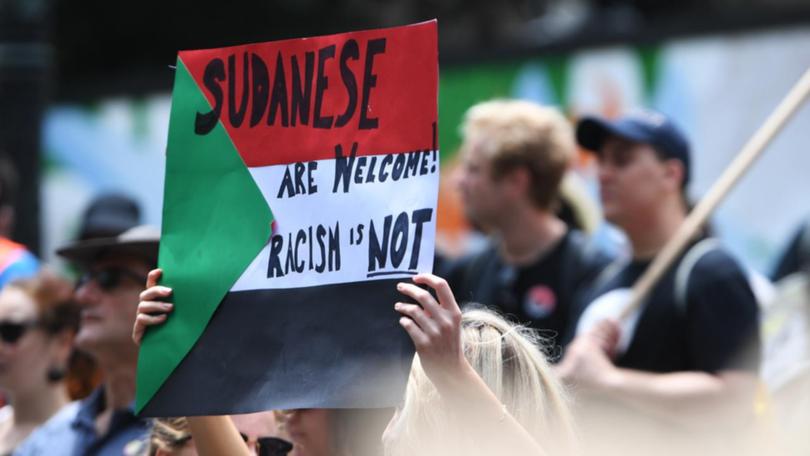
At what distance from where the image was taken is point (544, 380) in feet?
9.61

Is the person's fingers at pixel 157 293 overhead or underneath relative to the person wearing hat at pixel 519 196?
underneath

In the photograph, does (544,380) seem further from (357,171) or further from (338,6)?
(338,6)

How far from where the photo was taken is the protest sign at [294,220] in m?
2.92

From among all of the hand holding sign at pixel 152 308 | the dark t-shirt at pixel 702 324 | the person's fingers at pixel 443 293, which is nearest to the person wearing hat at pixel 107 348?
the hand holding sign at pixel 152 308

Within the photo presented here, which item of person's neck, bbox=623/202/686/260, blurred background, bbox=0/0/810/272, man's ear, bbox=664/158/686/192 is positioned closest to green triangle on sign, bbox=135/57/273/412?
person's neck, bbox=623/202/686/260

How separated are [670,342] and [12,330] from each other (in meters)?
2.36

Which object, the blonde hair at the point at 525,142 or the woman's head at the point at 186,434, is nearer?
the woman's head at the point at 186,434

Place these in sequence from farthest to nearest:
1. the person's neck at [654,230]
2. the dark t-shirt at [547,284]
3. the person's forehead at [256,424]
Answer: the dark t-shirt at [547,284] → the person's neck at [654,230] → the person's forehead at [256,424]

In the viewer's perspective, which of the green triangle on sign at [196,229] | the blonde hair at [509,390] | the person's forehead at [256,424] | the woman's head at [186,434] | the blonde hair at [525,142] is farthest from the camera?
the blonde hair at [525,142]

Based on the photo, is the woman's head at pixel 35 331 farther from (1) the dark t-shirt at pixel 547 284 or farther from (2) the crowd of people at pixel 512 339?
(1) the dark t-shirt at pixel 547 284

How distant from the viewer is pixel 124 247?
4621mm

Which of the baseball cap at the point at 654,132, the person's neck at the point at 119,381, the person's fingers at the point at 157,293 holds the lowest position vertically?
the person's neck at the point at 119,381

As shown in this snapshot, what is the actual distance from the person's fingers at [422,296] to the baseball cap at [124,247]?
1960 mm

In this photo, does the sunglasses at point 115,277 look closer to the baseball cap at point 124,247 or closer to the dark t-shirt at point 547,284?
the baseball cap at point 124,247
